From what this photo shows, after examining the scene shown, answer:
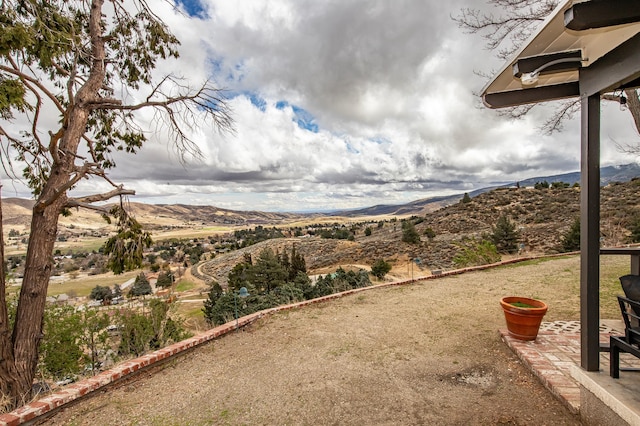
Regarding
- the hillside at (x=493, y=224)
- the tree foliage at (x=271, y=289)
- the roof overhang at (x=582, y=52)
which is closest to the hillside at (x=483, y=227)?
the hillside at (x=493, y=224)

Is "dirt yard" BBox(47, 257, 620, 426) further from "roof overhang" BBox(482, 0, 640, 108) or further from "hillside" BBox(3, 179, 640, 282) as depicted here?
"hillside" BBox(3, 179, 640, 282)

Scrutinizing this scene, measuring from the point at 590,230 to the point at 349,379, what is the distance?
2517 mm

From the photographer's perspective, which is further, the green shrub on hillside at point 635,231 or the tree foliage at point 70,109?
the green shrub on hillside at point 635,231

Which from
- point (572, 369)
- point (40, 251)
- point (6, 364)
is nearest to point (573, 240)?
point (572, 369)

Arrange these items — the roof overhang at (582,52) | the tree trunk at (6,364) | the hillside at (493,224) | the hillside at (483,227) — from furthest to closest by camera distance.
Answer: the hillside at (493,224) → the hillside at (483,227) → the tree trunk at (6,364) → the roof overhang at (582,52)

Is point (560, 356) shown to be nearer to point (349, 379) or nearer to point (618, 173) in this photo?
point (349, 379)

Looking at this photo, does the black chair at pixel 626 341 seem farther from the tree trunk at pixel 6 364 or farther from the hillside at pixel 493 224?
the hillside at pixel 493 224

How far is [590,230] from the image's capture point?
2.27 meters

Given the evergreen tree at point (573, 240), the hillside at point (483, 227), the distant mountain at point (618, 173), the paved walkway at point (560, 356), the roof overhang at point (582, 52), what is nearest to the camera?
the roof overhang at point (582, 52)

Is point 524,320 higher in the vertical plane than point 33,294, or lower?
lower

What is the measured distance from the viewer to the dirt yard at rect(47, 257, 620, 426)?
103 inches

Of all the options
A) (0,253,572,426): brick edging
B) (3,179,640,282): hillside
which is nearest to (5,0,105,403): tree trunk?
(0,253,572,426): brick edging

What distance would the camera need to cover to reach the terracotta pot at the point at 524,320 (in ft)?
11.6

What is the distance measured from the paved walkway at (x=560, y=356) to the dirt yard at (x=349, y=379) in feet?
0.37
